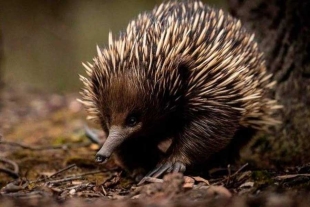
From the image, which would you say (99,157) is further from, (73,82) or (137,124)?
(73,82)

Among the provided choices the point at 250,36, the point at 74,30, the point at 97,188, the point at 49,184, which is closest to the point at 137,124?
the point at 97,188

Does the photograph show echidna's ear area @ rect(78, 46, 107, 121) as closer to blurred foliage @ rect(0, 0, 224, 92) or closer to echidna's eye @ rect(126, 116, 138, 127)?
A: echidna's eye @ rect(126, 116, 138, 127)

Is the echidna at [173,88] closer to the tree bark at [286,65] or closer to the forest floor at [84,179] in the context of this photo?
the forest floor at [84,179]

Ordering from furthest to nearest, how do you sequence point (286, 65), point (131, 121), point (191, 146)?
point (286, 65) < point (191, 146) < point (131, 121)

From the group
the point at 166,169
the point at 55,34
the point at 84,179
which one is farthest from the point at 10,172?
the point at 55,34

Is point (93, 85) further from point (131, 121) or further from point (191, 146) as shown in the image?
point (191, 146)
